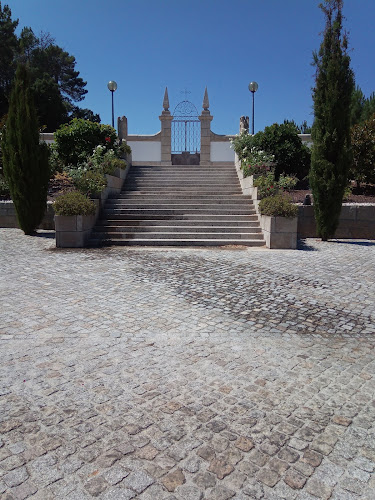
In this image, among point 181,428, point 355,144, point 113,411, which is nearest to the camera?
point 181,428

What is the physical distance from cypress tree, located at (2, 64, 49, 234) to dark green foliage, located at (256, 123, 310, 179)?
27.0 ft

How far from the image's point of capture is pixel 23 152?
10.2 m

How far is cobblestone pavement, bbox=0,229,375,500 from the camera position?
192 cm

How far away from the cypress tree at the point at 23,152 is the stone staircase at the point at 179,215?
202 cm

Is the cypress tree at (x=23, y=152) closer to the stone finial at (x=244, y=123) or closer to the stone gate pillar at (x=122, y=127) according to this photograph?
the stone gate pillar at (x=122, y=127)

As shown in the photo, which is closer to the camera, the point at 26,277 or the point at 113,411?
the point at 113,411

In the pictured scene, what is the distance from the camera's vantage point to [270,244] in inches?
358

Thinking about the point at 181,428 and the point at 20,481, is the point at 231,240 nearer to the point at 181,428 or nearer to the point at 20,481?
the point at 181,428

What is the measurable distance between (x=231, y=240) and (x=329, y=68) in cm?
514

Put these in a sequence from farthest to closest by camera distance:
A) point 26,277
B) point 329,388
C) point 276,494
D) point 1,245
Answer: point 1,245 → point 26,277 → point 329,388 → point 276,494

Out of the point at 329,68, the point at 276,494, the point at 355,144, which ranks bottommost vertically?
the point at 276,494

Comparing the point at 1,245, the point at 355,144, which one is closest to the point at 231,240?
the point at 1,245

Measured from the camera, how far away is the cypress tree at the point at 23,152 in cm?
1025

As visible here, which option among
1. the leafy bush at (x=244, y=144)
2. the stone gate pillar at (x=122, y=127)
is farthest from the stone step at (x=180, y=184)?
the stone gate pillar at (x=122, y=127)
